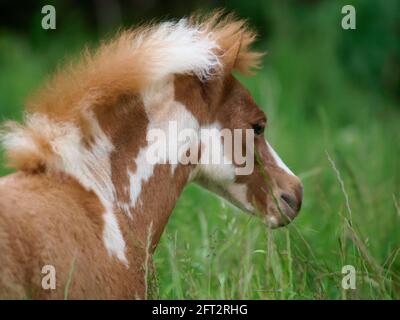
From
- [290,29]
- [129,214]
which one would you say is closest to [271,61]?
[290,29]

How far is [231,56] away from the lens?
3.57 m

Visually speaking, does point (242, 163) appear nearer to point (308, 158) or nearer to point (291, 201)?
point (291, 201)

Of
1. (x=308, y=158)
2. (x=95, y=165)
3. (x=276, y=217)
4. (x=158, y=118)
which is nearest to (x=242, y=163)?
(x=276, y=217)

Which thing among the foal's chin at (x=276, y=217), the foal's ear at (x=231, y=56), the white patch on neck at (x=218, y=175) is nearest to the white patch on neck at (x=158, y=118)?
the white patch on neck at (x=218, y=175)

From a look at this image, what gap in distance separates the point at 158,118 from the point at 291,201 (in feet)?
2.33

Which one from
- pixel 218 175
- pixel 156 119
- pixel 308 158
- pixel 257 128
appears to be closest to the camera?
pixel 156 119

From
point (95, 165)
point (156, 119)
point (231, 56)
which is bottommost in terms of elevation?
point (95, 165)

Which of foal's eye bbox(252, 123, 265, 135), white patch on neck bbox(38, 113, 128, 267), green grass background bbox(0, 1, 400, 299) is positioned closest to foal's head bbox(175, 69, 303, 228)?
foal's eye bbox(252, 123, 265, 135)

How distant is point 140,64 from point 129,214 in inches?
22.5

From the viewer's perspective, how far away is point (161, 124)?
11.1 ft

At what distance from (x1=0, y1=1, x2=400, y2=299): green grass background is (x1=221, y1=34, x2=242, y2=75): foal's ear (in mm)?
539

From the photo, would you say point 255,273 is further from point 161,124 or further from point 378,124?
point 378,124

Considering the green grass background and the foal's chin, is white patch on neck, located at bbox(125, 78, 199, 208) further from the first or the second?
the foal's chin

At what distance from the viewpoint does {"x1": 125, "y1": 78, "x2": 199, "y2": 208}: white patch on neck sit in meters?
3.34
